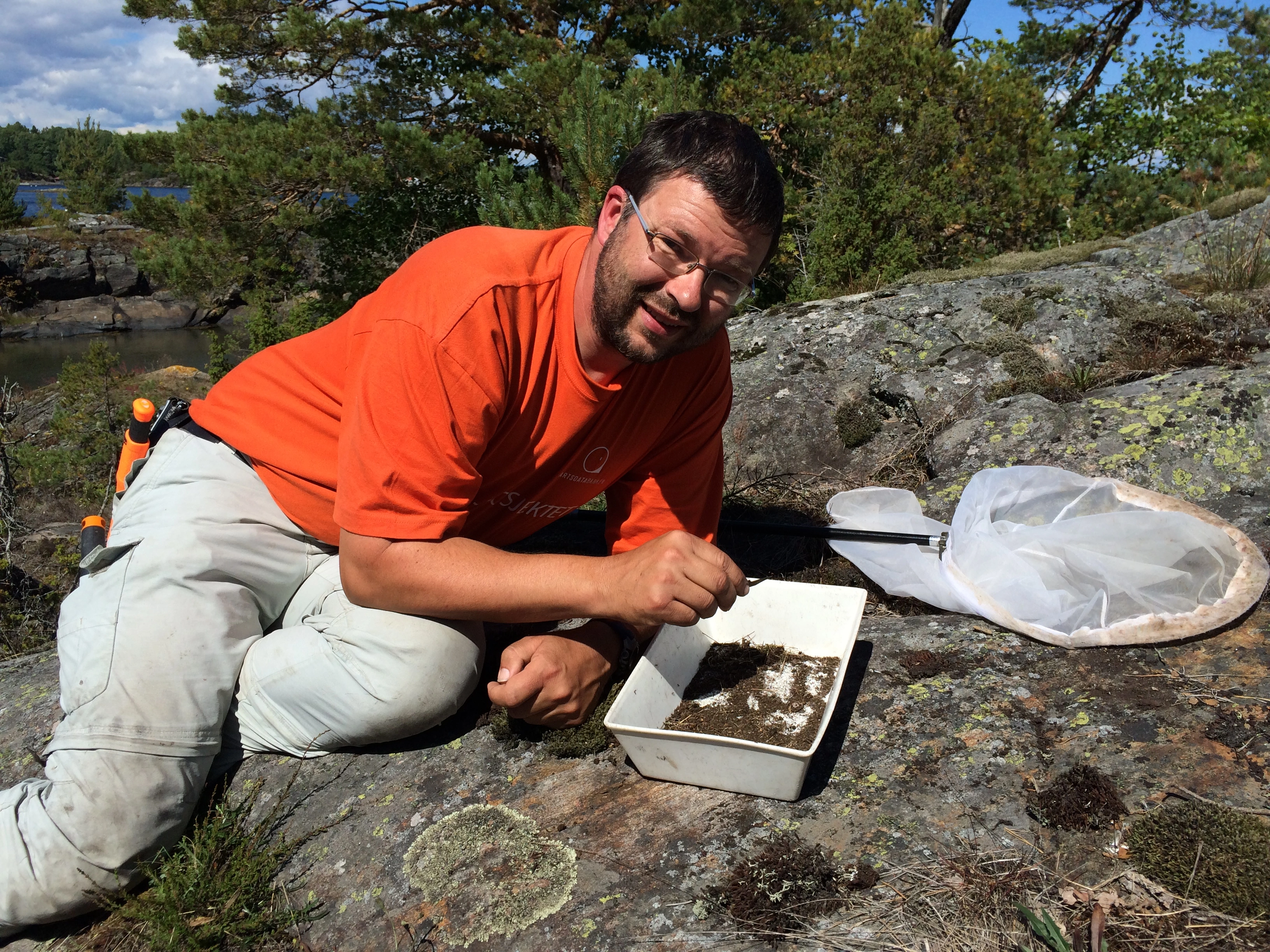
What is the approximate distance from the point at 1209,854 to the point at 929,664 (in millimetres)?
806

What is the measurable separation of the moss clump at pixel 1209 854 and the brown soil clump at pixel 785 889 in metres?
0.49

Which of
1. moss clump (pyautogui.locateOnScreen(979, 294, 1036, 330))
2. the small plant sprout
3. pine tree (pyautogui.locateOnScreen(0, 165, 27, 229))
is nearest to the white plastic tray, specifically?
the small plant sprout

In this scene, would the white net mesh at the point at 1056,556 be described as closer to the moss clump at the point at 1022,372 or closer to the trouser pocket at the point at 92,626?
the moss clump at the point at 1022,372

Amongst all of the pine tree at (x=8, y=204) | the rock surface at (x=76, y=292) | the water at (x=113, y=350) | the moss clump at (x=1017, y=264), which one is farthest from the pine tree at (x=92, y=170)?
the moss clump at (x=1017, y=264)

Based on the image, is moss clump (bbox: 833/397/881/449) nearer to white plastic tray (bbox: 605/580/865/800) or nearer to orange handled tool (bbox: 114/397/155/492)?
white plastic tray (bbox: 605/580/865/800)

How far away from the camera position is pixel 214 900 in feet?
5.70

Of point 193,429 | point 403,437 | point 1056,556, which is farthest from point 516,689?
point 1056,556

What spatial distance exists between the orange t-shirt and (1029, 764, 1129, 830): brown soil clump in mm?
1168

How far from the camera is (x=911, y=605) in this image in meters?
2.79

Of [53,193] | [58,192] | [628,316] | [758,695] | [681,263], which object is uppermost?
[53,193]

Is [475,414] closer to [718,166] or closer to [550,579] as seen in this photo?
[550,579]

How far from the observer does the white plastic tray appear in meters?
1.75

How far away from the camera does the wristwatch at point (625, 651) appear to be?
2285 mm

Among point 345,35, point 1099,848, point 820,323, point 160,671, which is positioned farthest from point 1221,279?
point 345,35
